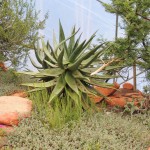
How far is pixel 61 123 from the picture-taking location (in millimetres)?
3211

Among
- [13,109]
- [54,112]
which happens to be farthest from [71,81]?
[13,109]

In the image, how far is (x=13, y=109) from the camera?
3.38 metres

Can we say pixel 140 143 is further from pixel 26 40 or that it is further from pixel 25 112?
pixel 26 40

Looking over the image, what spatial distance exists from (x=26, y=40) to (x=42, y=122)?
8.48ft

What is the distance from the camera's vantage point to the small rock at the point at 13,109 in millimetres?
3227

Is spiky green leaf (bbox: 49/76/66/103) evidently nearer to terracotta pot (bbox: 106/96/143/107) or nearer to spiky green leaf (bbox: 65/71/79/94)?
spiky green leaf (bbox: 65/71/79/94)

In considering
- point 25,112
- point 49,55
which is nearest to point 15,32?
point 49,55

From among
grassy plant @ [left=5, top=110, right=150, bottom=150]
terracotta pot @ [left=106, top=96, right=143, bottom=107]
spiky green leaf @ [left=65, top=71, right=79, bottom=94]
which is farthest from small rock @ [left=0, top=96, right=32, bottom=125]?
terracotta pot @ [left=106, top=96, right=143, bottom=107]

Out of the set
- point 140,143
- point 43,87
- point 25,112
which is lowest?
point 140,143

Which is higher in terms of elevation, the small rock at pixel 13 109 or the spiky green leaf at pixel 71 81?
the spiky green leaf at pixel 71 81

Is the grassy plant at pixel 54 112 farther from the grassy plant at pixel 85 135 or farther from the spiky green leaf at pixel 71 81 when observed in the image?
the spiky green leaf at pixel 71 81

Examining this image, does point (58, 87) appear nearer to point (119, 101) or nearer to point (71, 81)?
point (71, 81)

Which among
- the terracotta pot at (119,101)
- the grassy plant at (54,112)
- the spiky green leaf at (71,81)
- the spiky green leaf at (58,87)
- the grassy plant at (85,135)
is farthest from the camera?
the terracotta pot at (119,101)

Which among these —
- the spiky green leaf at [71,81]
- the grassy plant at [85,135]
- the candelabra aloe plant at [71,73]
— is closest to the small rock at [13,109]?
the grassy plant at [85,135]
